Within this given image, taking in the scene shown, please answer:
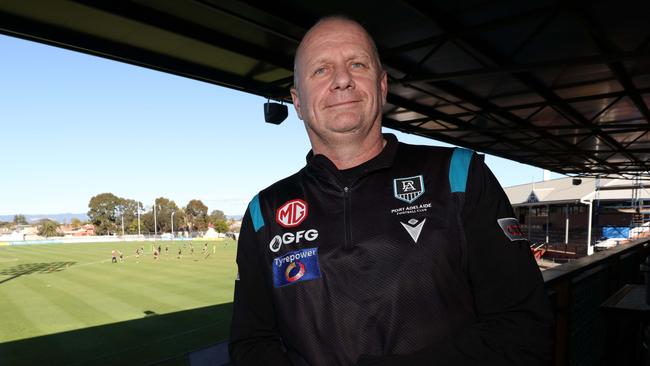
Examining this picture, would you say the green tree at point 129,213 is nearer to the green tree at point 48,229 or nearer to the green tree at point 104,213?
the green tree at point 104,213

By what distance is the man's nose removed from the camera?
1.34 m

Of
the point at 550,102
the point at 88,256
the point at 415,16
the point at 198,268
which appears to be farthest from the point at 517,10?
the point at 88,256

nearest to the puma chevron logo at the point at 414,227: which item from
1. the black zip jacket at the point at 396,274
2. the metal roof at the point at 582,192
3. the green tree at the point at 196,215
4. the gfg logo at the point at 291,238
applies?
the black zip jacket at the point at 396,274

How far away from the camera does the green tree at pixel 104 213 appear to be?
9438 cm

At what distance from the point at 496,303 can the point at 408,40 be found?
5.16 meters

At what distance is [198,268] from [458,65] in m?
30.7

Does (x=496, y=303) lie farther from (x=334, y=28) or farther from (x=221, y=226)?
(x=221, y=226)

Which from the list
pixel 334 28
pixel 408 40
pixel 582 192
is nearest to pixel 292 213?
pixel 334 28

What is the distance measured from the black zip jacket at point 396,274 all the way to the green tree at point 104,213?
10342 centimetres

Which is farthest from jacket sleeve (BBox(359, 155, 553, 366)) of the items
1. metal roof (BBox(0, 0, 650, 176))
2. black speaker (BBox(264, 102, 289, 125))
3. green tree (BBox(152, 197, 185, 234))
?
green tree (BBox(152, 197, 185, 234))

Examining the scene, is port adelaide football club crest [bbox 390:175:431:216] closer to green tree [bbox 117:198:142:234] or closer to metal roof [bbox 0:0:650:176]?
metal roof [bbox 0:0:650:176]

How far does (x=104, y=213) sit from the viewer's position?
96.6m

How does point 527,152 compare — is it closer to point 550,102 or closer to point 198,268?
point 550,102

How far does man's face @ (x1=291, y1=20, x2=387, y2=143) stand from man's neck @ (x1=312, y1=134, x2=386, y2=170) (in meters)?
0.04
